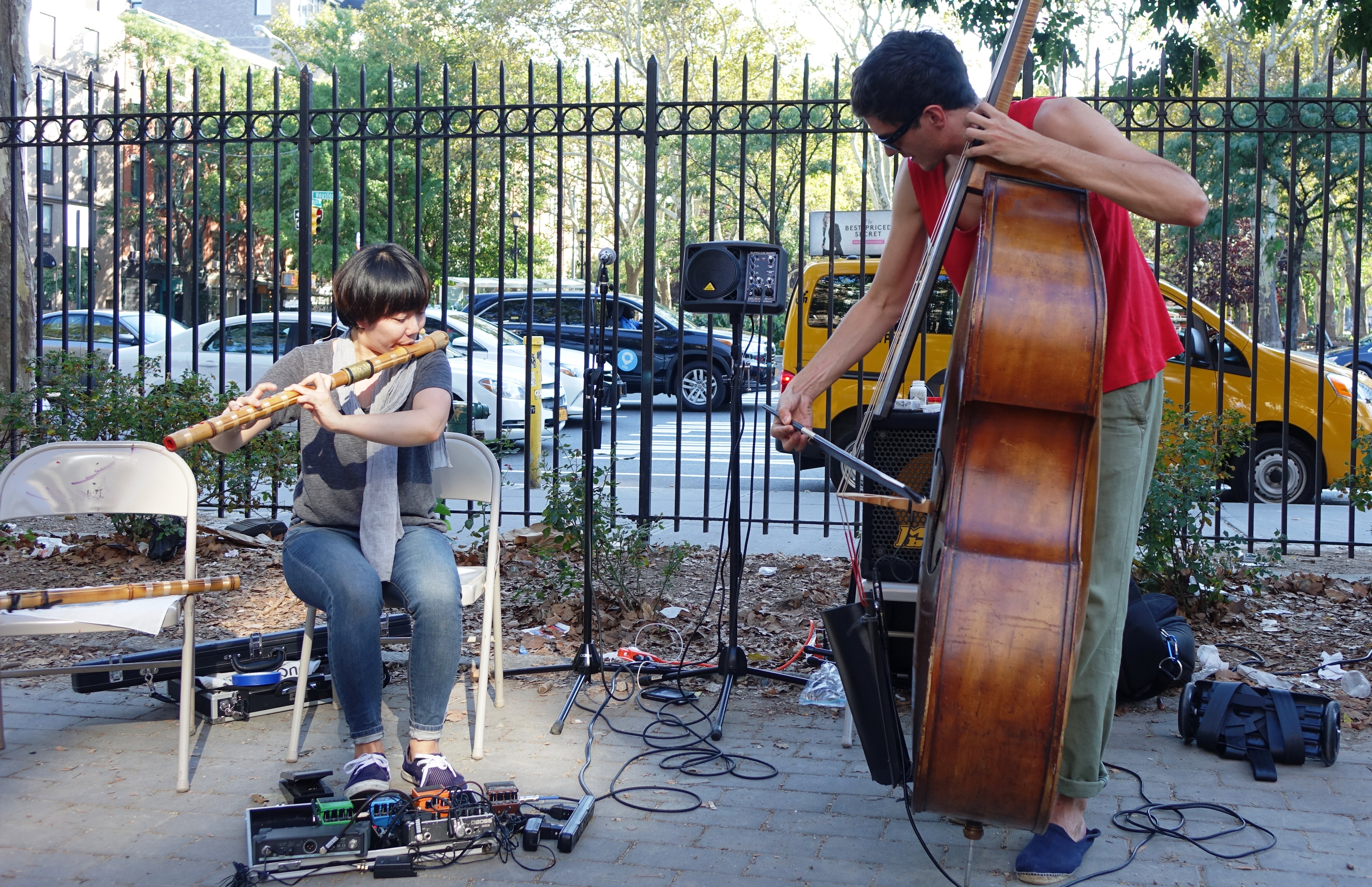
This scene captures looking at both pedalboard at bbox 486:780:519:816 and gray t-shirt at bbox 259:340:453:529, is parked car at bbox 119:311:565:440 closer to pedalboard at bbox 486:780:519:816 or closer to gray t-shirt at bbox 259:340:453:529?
gray t-shirt at bbox 259:340:453:529

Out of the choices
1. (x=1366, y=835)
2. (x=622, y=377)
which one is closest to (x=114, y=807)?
(x=1366, y=835)

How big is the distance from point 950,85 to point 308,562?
2112 millimetres

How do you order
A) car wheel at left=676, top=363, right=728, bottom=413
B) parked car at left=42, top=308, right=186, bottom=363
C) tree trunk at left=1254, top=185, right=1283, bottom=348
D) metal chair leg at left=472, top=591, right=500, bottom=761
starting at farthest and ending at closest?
1. tree trunk at left=1254, top=185, right=1283, bottom=348
2. car wheel at left=676, top=363, right=728, bottom=413
3. parked car at left=42, top=308, right=186, bottom=363
4. metal chair leg at left=472, top=591, right=500, bottom=761

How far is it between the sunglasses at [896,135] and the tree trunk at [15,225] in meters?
6.35

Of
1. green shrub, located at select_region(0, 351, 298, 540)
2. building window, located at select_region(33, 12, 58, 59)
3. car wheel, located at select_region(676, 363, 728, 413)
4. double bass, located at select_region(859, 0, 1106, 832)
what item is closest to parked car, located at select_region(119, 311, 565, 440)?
car wheel, located at select_region(676, 363, 728, 413)

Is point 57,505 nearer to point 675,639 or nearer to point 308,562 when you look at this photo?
point 308,562

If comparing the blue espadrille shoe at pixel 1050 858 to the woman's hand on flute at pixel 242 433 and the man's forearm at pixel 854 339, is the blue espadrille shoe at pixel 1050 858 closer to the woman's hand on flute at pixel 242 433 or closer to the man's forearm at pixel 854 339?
the man's forearm at pixel 854 339

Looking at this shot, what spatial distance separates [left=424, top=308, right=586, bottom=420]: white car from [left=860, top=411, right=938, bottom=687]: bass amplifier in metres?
7.29

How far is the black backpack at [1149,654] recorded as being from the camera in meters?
3.65

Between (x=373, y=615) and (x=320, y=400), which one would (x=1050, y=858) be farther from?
(x=320, y=400)

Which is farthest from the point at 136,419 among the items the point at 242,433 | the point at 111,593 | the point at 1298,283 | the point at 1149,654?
the point at 1298,283

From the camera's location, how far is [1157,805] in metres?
2.99

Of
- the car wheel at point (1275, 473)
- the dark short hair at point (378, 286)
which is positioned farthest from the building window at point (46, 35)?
the dark short hair at point (378, 286)

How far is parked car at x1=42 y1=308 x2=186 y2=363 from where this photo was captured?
41.1ft
